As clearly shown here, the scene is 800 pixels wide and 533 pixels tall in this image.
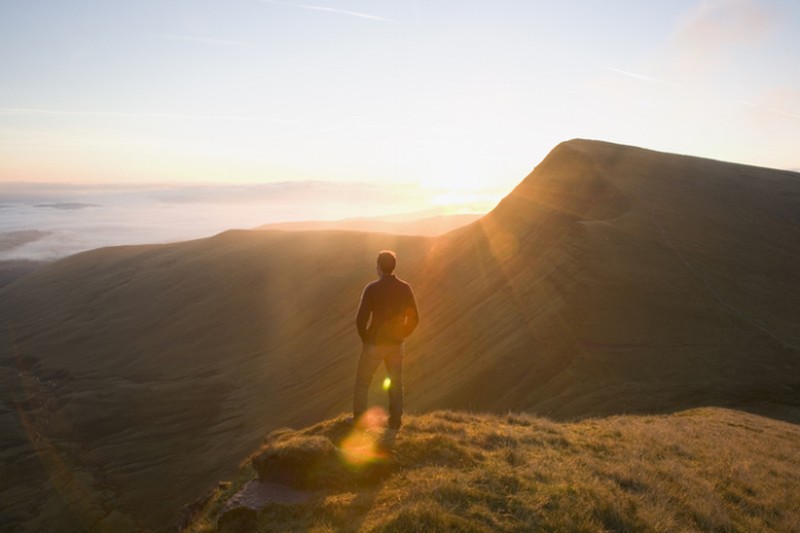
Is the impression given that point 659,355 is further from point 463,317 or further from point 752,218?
point 752,218

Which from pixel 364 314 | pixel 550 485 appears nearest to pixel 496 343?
pixel 364 314

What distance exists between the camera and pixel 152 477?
2964 cm

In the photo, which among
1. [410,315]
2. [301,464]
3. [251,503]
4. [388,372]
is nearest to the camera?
[251,503]

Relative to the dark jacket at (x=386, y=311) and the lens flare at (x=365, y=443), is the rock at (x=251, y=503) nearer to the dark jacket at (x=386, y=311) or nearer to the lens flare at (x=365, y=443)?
the lens flare at (x=365, y=443)

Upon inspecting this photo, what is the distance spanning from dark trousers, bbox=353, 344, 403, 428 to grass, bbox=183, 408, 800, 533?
393 millimetres

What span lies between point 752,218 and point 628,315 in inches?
697

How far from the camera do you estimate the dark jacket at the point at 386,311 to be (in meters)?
7.48

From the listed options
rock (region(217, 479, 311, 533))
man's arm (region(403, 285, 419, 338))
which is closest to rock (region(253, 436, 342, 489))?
rock (region(217, 479, 311, 533))

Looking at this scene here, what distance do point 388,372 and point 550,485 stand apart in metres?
2.62

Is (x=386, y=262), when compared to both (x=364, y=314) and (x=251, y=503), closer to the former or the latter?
(x=364, y=314)

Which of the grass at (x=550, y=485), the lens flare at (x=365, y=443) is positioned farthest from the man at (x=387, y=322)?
the grass at (x=550, y=485)

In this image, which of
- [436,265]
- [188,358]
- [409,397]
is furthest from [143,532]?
[188,358]

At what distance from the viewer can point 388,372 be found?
25.5 feet

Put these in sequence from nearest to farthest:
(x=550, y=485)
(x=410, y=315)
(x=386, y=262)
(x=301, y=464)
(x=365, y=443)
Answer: (x=550, y=485)
(x=301, y=464)
(x=365, y=443)
(x=386, y=262)
(x=410, y=315)
